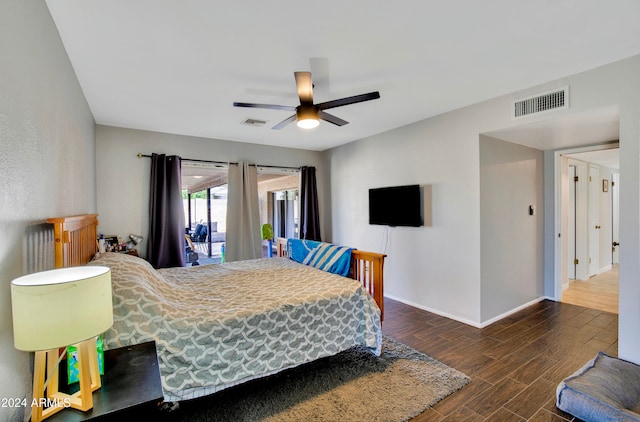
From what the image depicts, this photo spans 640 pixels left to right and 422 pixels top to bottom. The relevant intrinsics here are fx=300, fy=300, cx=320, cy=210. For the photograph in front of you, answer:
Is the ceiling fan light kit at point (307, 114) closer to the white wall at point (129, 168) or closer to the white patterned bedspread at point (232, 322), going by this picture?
the white patterned bedspread at point (232, 322)

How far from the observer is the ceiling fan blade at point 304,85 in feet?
7.36

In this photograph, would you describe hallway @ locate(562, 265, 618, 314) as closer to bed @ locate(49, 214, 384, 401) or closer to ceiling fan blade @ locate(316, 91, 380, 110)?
bed @ locate(49, 214, 384, 401)

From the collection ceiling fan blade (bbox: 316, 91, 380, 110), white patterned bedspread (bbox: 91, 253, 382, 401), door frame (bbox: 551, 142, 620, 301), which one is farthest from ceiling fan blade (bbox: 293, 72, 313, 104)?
door frame (bbox: 551, 142, 620, 301)

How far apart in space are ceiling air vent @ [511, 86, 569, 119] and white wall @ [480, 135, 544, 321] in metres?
0.46

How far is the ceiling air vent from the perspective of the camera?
2.74 metres

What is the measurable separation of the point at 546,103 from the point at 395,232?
2335 mm

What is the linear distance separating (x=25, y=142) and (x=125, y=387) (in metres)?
1.16

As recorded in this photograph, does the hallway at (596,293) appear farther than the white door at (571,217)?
No

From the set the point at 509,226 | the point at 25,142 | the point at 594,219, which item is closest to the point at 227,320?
the point at 25,142

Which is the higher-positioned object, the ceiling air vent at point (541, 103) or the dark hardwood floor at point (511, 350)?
the ceiling air vent at point (541, 103)

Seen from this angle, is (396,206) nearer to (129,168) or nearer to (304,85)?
(304,85)

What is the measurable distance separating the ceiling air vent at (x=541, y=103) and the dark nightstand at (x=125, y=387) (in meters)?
3.65

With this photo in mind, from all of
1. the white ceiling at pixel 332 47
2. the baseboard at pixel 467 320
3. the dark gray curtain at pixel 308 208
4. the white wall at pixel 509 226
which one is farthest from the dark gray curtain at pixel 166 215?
the white wall at pixel 509 226

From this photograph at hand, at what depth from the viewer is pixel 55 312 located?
0.99 meters
